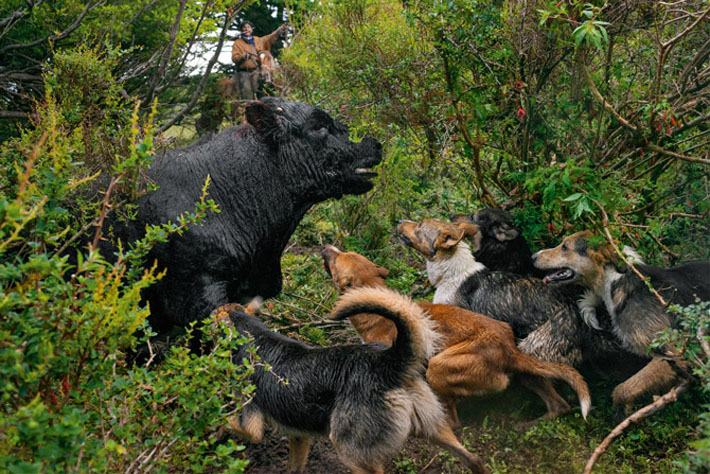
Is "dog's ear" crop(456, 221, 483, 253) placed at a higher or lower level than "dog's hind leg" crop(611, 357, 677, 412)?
higher

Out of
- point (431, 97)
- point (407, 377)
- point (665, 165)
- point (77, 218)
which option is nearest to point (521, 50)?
point (431, 97)

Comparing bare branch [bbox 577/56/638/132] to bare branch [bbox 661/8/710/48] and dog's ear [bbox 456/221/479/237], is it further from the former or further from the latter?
dog's ear [bbox 456/221/479/237]

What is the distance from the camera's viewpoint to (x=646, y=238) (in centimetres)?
599

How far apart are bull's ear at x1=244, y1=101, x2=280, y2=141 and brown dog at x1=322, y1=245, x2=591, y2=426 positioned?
199cm

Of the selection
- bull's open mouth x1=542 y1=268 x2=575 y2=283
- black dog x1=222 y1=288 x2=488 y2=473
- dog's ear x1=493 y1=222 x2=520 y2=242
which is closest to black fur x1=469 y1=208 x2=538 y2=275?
dog's ear x1=493 y1=222 x2=520 y2=242

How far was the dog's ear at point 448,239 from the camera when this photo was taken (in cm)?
607

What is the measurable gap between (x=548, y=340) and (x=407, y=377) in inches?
69.7

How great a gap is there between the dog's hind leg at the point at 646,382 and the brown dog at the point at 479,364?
308 mm

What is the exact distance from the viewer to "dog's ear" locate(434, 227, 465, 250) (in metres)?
6.07

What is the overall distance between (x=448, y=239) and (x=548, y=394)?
1.73m

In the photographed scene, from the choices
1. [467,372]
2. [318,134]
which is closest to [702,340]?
[467,372]

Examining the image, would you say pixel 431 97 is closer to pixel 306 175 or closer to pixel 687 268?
pixel 306 175

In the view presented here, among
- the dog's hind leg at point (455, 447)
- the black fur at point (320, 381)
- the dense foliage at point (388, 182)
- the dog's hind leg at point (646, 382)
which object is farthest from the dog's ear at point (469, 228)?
the dog's hind leg at point (455, 447)

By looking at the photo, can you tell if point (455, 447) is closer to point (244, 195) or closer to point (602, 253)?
point (602, 253)
